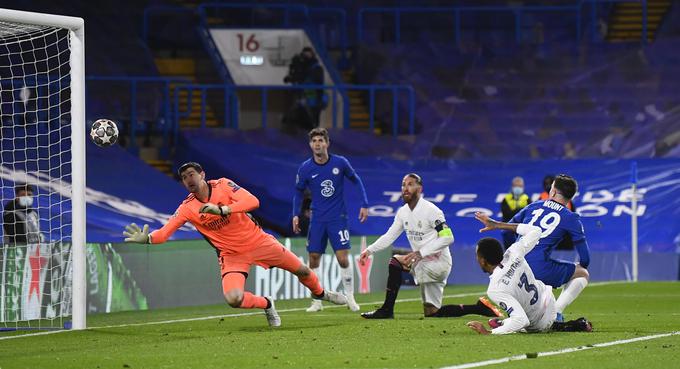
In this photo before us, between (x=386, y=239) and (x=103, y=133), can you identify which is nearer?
(x=103, y=133)

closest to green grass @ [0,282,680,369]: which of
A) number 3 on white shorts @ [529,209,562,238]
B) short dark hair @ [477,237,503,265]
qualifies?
short dark hair @ [477,237,503,265]

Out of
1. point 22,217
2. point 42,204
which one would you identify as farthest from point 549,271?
point 42,204

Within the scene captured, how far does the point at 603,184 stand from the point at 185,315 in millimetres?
12284

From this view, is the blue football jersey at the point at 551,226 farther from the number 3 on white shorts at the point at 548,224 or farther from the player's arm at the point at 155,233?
the player's arm at the point at 155,233

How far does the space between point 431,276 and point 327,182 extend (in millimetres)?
2211

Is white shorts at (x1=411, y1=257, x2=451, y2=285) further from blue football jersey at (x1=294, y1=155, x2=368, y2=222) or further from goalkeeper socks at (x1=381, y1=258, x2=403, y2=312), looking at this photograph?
blue football jersey at (x1=294, y1=155, x2=368, y2=222)

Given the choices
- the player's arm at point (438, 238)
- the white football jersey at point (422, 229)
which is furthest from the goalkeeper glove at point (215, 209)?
the player's arm at point (438, 238)

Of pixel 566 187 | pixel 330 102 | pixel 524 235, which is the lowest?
pixel 524 235

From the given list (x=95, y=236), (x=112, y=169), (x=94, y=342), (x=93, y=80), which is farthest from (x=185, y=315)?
(x=93, y=80)

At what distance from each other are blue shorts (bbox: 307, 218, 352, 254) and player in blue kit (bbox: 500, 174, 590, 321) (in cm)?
357

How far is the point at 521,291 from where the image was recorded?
12.5 metres

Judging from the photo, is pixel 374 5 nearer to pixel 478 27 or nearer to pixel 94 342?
pixel 478 27

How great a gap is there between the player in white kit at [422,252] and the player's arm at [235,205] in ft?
6.10

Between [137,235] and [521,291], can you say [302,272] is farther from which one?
[521,291]
